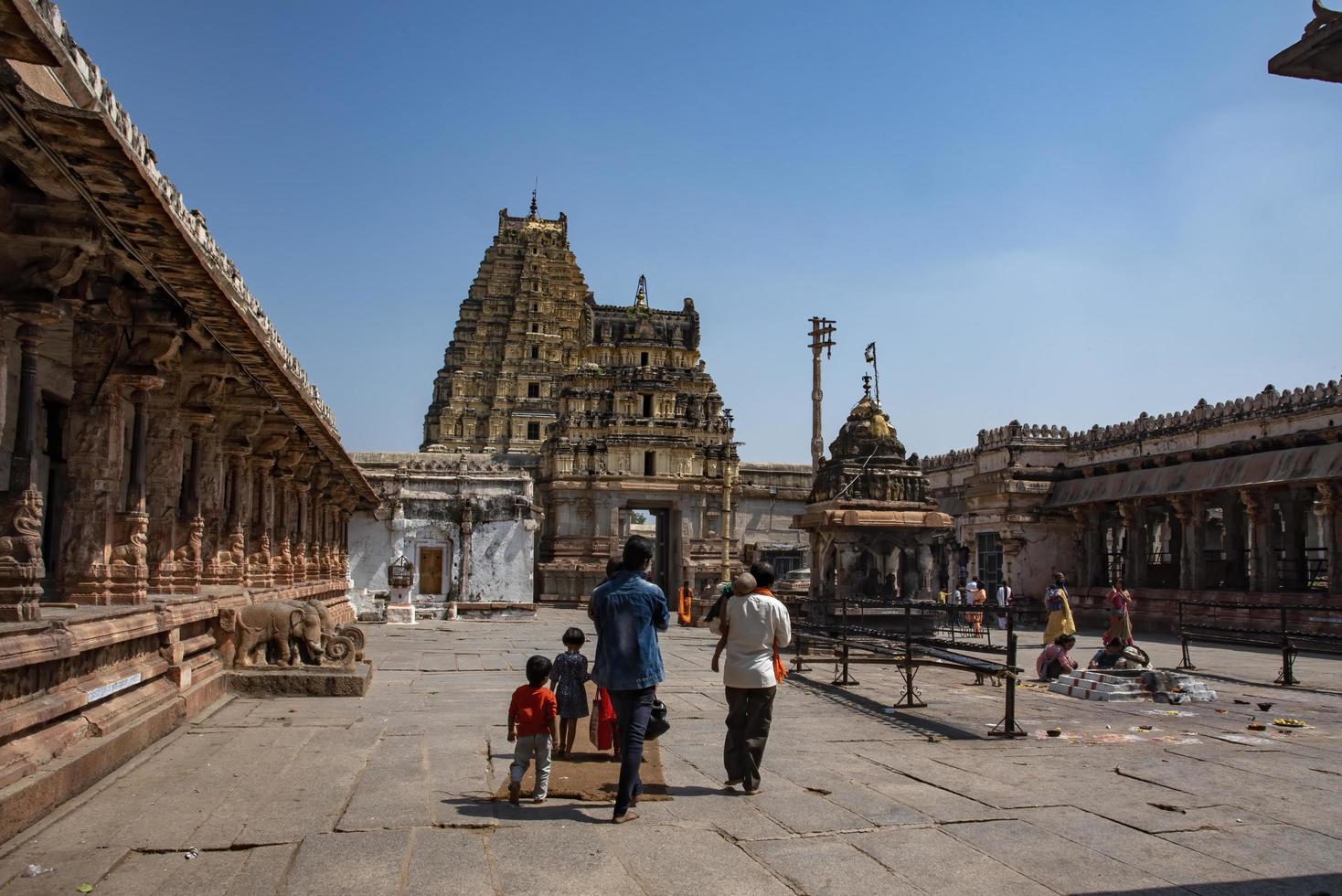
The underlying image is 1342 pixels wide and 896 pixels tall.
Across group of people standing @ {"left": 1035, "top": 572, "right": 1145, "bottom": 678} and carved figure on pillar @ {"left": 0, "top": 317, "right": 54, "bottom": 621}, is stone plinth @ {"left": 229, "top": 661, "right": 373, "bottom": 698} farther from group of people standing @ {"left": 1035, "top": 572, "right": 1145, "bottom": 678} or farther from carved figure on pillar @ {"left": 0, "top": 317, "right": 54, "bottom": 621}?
group of people standing @ {"left": 1035, "top": 572, "right": 1145, "bottom": 678}

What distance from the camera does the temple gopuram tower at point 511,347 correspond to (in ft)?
190

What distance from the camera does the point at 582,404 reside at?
45.4m

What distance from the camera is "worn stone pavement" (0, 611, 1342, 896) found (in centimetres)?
484

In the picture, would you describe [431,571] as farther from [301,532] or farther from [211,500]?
[211,500]

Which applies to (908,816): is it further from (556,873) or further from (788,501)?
(788,501)

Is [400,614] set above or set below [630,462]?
below

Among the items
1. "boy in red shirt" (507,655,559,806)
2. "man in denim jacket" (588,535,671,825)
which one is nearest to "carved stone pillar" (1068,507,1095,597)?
"man in denim jacket" (588,535,671,825)

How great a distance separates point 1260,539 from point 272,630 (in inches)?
809

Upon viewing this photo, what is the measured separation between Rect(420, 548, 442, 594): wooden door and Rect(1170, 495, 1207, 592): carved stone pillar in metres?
19.7

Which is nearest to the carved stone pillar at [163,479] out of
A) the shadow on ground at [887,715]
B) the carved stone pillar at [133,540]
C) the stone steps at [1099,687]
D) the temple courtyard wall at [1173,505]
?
the carved stone pillar at [133,540]

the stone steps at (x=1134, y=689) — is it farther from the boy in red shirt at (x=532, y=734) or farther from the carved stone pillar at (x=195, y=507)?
the carved stone pillar at (x=195, y=507)

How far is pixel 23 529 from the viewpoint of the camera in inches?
236

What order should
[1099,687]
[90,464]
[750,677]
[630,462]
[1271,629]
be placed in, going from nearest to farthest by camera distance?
[750,677], [90,464], [1099,687], [1271,629], [630,462]

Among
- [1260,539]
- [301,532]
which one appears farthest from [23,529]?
[1260,539]
